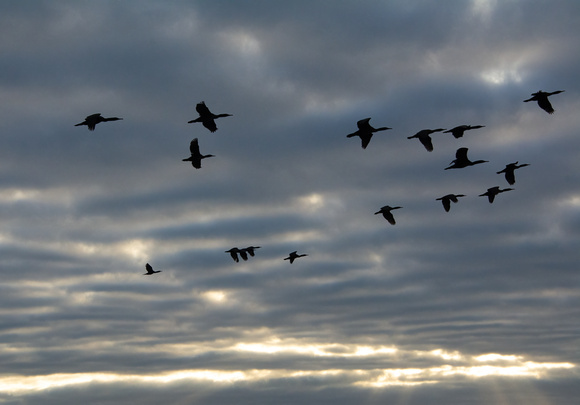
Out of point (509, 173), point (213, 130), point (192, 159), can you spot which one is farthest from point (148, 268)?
point (509, 173)

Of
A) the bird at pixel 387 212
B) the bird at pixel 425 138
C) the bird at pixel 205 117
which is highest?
the bird at pixel 205 117

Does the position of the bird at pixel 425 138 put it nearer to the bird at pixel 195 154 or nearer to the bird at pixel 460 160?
the bird at pixel 460 160

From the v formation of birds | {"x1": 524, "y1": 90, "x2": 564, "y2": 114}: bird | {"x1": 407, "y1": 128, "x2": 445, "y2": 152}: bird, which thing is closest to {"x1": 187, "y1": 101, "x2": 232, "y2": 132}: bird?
the v formation of birds

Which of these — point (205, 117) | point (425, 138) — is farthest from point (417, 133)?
point (205, 117)

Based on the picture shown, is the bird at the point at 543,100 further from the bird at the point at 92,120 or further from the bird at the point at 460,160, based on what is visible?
the bird at the point at 92,120

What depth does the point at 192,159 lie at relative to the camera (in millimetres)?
73000

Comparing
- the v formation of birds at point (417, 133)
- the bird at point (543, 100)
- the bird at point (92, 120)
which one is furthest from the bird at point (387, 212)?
the bird at point (92, 120)

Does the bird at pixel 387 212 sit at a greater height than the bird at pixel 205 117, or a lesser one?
lesser

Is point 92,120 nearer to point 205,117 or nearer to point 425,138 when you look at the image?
point 205,117

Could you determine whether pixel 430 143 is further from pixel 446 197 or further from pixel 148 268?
pixel 148 268

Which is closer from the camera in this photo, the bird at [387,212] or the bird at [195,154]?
the bird at [195,154]

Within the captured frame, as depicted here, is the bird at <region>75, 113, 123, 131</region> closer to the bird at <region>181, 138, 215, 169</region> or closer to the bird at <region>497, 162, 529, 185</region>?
the bird at <region>181, 138, 215, 169</region>

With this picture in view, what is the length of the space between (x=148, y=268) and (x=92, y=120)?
4082 cm

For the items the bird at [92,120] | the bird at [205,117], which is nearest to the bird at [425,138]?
the bird at [205,117]
